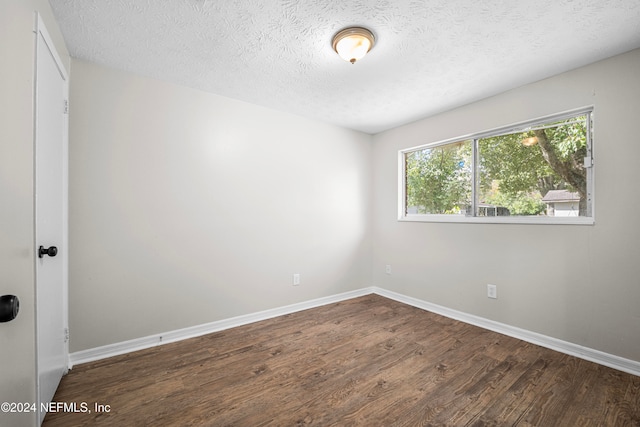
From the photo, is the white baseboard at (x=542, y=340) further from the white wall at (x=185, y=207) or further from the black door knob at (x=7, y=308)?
the black door knob at (x=7, y=308)

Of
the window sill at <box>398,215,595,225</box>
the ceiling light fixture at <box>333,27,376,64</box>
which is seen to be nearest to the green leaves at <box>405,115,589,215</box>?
the window sill at <box>398,215,595,225</box>

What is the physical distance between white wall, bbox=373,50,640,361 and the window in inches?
4.4

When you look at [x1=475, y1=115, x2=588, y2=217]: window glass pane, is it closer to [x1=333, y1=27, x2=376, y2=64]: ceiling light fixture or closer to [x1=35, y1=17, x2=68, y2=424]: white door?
[x1=333, y1=27, x2=376, y2=64]: ceiling light fixture

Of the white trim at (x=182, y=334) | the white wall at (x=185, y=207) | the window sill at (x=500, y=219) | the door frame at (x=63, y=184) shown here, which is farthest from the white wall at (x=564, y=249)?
the door frame at (x=63, y=184)

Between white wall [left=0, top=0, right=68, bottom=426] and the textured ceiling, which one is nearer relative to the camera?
white wall [left=0, top=0, right=68, bottom=426]

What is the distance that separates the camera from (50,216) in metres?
1.56

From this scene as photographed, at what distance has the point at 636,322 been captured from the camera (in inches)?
74.2

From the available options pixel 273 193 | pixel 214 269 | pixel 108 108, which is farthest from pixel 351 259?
pixel 108 108

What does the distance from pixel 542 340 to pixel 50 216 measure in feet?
12.5

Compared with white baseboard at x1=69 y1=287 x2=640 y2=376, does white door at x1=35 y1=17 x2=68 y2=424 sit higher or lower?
higher

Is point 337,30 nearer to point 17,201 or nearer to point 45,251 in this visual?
point 17,201

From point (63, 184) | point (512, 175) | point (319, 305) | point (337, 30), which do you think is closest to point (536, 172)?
point (512, 175)

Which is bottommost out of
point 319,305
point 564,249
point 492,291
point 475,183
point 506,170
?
point 319,305

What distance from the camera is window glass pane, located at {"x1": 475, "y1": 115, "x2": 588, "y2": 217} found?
223 cm
